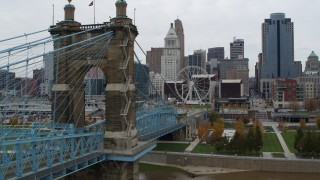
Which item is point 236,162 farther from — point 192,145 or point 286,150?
point 192,145

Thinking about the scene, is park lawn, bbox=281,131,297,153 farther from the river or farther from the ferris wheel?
the ferris wheel

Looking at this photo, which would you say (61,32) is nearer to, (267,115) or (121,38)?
(121,38)

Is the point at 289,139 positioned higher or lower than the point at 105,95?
lower

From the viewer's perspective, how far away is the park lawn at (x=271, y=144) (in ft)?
185

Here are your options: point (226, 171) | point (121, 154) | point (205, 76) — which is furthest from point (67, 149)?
point (205, 76)

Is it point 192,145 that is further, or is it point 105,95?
point 192,145

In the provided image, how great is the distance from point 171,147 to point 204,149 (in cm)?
527

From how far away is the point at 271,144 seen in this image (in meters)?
60.8

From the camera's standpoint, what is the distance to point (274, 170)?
4853 cm

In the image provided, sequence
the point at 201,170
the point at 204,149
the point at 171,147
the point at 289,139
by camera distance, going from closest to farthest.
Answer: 1. the point at 201,170
2. the point at 204,149
3. the point at 171,147
4. the point at 289,139

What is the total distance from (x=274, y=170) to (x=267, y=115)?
6628cm

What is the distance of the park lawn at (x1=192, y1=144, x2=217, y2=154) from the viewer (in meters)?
55.3

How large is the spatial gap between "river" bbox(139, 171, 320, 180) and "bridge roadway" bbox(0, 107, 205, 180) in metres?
11.5

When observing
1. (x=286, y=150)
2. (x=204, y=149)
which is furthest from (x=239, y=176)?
(x=286, y=150)
